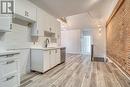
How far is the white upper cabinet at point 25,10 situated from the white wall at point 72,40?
672cm

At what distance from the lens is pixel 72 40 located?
10383 mm

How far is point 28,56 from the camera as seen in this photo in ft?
13.0

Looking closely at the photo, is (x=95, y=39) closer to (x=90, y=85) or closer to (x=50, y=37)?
(x=50, y=37)

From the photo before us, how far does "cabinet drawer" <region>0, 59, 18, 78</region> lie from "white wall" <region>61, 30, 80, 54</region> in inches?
312

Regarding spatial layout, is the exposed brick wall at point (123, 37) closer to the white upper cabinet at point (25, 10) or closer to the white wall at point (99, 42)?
the white upper cabinet at point (25, 10)

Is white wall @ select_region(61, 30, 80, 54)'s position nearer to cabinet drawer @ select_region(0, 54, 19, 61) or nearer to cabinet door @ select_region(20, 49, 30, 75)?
cabinet door @ select_region(20, 49, 30, 75)

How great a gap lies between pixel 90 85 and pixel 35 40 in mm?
2637

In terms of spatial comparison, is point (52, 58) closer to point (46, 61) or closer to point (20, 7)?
point (46, 61)

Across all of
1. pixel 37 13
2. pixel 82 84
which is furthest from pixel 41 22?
pixel 82 84

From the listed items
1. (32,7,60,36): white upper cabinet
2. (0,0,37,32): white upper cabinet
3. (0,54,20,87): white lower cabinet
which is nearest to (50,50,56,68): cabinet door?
(32,7,60,36): white upper cabinet

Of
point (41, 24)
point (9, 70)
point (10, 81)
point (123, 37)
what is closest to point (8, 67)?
point (9, 70)

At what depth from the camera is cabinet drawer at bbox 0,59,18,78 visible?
2141 millimetres

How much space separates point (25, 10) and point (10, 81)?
6.43ft

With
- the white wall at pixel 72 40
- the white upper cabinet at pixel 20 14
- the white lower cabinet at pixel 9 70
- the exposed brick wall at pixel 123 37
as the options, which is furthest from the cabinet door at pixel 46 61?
the white wall at pixel 72 40
